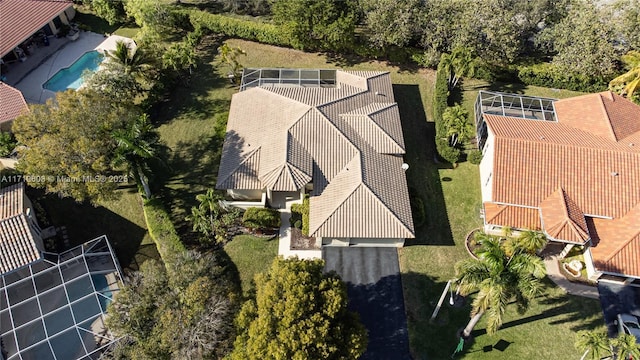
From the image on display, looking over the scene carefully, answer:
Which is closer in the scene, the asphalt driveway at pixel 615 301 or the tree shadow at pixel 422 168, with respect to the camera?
the asphalt driveway at pixel 615 301

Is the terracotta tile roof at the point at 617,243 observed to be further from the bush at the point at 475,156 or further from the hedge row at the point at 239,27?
the hedge row at the point at 239,27

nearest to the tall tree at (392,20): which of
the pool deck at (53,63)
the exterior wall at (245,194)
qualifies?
the exterior wall at (245,194)

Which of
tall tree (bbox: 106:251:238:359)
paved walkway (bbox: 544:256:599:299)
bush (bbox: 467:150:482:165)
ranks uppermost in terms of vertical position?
tall tree (bbox: 106:251:238:359)

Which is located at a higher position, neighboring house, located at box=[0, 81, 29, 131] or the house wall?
neighboring house, located at box=[0, 81, 29, 131]

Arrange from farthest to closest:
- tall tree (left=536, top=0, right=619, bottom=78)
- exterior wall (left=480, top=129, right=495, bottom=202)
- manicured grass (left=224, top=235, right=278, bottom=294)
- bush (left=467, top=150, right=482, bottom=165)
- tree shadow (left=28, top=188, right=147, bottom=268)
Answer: tall tree (left=536, top=0, right=619, bottom=78)
bush (left=467, top=150, right=482, bottom=165)
tree shadow (left=28, top=188, right=147, bottom=268)
exterior wall (left=480, top=129, right=495, bottom=202)
manicured grass (left=224, top=235, right=278, bottom=294)

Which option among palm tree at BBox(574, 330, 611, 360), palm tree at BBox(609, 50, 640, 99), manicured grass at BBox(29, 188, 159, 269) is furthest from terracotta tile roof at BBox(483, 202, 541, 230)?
manicured grass at BBox(29, 188, 159, 269)

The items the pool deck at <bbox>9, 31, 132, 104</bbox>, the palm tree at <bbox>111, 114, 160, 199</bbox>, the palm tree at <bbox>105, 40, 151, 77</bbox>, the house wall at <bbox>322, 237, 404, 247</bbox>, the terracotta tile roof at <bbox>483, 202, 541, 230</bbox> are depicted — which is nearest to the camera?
the palm tree at <bbox>111, 114, 160, 199</bbox>

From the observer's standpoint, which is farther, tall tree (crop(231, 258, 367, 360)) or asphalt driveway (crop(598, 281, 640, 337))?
asphalt driveway (crop(598, 281, 640, 337))

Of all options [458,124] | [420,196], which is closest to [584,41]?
[458,124]

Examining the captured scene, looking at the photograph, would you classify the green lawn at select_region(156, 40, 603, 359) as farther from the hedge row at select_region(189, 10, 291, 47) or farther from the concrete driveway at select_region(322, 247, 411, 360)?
the hedge row at select_region(189, 10, 291, 47)
